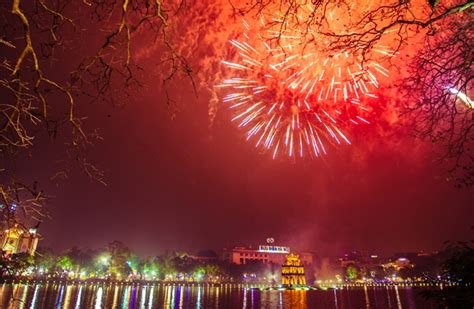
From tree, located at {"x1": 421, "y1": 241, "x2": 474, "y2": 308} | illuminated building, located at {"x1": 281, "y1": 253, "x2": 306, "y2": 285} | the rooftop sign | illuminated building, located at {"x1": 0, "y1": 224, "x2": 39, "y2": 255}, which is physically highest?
the rooftop sign


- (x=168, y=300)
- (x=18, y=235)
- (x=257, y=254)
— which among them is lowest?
(x=168, y=300)

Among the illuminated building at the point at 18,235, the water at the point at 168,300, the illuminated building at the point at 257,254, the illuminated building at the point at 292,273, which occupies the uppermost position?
the illuminated building at the point at 257,254

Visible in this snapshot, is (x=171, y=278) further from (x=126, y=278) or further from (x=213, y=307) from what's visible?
(x=213, y=307)

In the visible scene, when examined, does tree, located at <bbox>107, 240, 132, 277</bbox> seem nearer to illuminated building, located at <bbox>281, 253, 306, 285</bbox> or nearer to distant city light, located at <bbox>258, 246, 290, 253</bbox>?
illuminated building, located at <bbox>281, 253, 306, 285</bbox>

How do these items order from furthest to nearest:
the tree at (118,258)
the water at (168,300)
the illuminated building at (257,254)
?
the illuminated building at (257,254), the tree at (118,258), the water at (168,300)

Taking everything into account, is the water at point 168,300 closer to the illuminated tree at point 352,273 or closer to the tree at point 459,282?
the tree at point 459,282

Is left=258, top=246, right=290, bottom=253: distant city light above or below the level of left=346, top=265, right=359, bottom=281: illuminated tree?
above

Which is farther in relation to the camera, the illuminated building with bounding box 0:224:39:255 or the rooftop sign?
the rooftop sign

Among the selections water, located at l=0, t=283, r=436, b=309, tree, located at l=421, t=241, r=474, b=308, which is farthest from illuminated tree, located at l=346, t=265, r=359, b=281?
tree, located at l=421, t=241, r=474, b=308

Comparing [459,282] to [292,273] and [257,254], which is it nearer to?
[292,273]

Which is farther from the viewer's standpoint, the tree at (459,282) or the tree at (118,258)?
the tree at (118,258)

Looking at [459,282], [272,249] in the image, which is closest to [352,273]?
[272,249]

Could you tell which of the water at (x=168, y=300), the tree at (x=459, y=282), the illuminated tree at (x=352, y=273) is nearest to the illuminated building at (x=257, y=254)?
the illuminated tree at (x=352, y=273)

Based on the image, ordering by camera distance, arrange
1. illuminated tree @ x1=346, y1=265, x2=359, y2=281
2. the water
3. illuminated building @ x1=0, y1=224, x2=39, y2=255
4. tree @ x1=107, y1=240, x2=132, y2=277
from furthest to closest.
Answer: illuminated tree @ x1=346, y1=265, x2=359, y2=281, tree @ x1=107, y1=240, x2=132, y2=277, the water, illuminated building @ x1=0, y1=224, x2=39, y2=255
